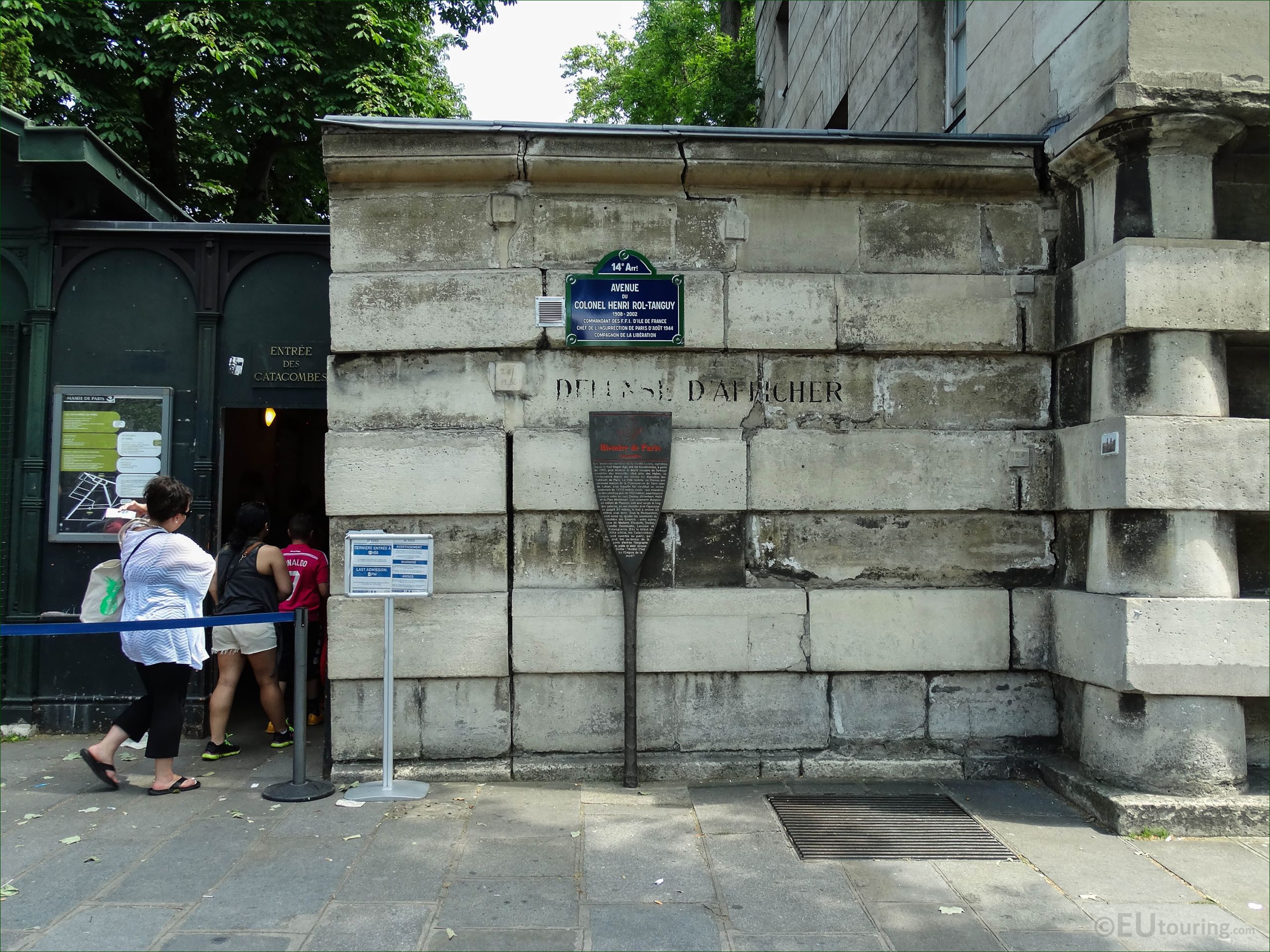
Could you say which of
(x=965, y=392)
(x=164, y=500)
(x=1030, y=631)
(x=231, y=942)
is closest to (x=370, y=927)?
(x=231, y=942)

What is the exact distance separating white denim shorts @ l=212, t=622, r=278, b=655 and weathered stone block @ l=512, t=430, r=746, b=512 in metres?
2.24

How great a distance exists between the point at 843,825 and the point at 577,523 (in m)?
2.41

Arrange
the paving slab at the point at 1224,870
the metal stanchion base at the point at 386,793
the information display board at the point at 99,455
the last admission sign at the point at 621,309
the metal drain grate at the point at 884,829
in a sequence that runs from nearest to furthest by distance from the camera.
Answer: the paving slab at the point at 1224,870, the metal drain grate at the point at 884,829, the metal stanchion base at the point at 386,793, the last admission sign at the point at 621,309, the information display board at the point at 99,455

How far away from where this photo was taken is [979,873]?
441 centimetres

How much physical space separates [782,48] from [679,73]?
24.3 feet

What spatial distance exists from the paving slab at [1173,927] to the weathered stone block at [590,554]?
9.00 feet

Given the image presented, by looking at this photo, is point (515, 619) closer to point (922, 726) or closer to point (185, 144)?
point (922, 726)

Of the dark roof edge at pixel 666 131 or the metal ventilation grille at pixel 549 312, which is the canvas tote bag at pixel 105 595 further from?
the dark roof edge at pixel 666 131

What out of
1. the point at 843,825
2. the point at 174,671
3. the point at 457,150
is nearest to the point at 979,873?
the point at 843,825

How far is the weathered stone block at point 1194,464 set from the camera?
5.11m

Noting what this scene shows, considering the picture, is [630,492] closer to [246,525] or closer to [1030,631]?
[1030,631]

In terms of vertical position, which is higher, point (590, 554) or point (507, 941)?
point (590, 554)

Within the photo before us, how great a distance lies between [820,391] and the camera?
233 inches

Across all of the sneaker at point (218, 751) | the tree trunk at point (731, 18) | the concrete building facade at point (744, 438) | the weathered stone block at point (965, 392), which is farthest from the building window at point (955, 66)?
the tree trunk at point (731, 18)
